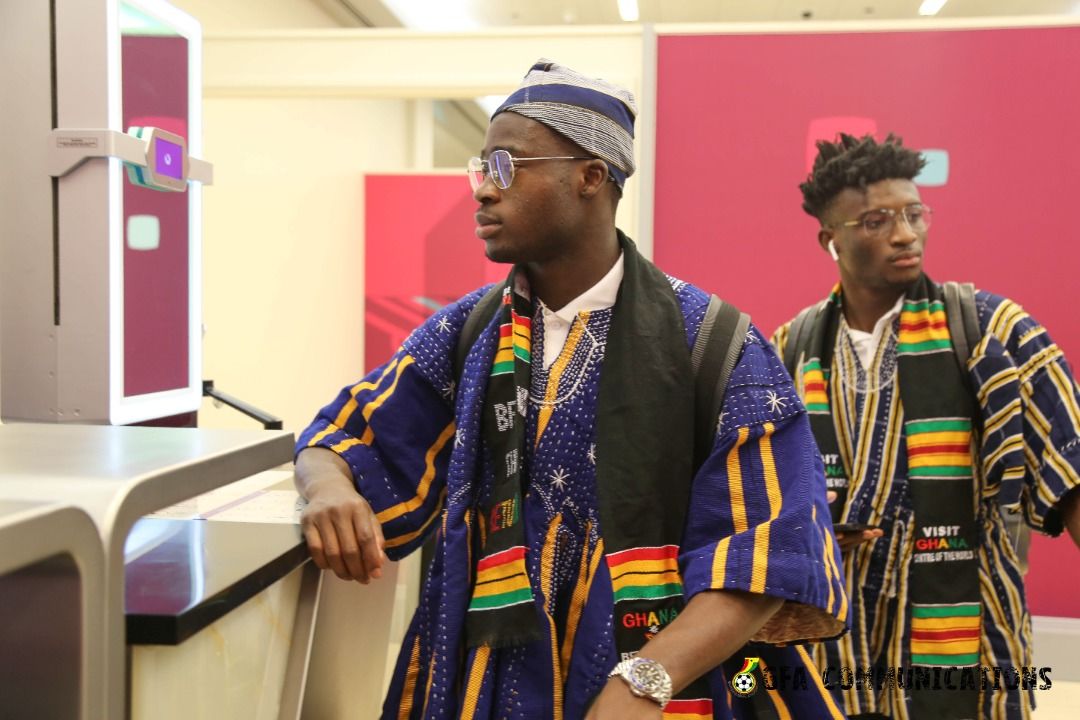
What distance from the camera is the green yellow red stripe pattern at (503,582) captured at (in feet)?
4.17

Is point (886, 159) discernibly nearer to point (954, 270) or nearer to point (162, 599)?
point (954, 270)

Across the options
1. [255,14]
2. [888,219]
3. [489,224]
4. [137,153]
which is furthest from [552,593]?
[255,14]

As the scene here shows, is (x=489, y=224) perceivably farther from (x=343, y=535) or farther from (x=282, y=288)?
(x=282, y=288)

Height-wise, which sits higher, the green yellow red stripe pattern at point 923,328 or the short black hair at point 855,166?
the short black hair at point 855,166

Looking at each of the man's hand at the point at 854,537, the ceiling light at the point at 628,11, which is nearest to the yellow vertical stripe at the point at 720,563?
the man's hand at the point at 854,537

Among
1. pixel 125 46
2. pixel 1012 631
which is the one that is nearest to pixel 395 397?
pixel 125 46

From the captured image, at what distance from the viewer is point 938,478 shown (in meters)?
2.08

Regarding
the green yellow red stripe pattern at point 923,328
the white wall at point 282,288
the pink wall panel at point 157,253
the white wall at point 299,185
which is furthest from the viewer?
the white wall at point 282,288

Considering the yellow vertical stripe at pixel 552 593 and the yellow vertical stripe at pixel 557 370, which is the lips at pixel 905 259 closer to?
the yellow vertical stripe at pixel 557 370

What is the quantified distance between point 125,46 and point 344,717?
3.95 ft

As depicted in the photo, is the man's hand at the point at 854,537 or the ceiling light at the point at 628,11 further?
the ceiling light at the point at 628,11

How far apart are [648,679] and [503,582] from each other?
0.24m

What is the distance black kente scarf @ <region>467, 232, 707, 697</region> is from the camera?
1250mm

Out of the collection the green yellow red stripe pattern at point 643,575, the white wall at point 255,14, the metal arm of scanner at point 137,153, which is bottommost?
the green yellow red stripe pattern at point 643,575
